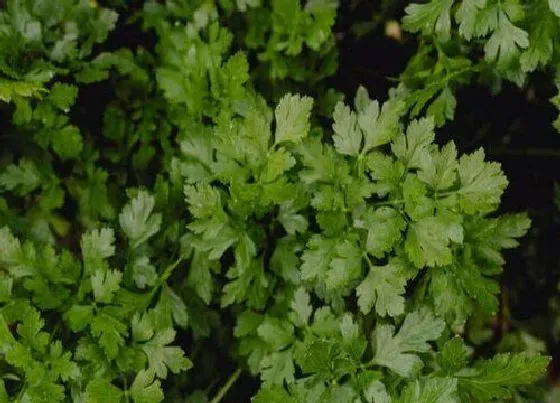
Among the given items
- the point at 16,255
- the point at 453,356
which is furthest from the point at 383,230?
the point at 16,255

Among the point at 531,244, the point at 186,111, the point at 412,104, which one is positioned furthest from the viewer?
the point at 531,244

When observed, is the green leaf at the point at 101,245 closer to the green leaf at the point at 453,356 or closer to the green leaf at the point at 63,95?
the green leaf at the point at 63,95

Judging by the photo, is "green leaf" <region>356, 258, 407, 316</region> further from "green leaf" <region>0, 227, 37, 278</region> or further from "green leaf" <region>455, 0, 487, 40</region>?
"green leaf" <region>0, 227, 37, 278</region>

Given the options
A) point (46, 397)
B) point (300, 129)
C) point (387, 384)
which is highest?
point (300, 129)

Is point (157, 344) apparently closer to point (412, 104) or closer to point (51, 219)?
point (51, 219)

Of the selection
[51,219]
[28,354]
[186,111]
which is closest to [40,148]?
[51,219]

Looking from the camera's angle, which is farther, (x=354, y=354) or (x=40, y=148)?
(x=40, y=148)

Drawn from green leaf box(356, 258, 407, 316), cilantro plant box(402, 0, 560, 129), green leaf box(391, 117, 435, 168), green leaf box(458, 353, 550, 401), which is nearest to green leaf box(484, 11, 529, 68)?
cilantro plant box(402, 0, 560, 129)
